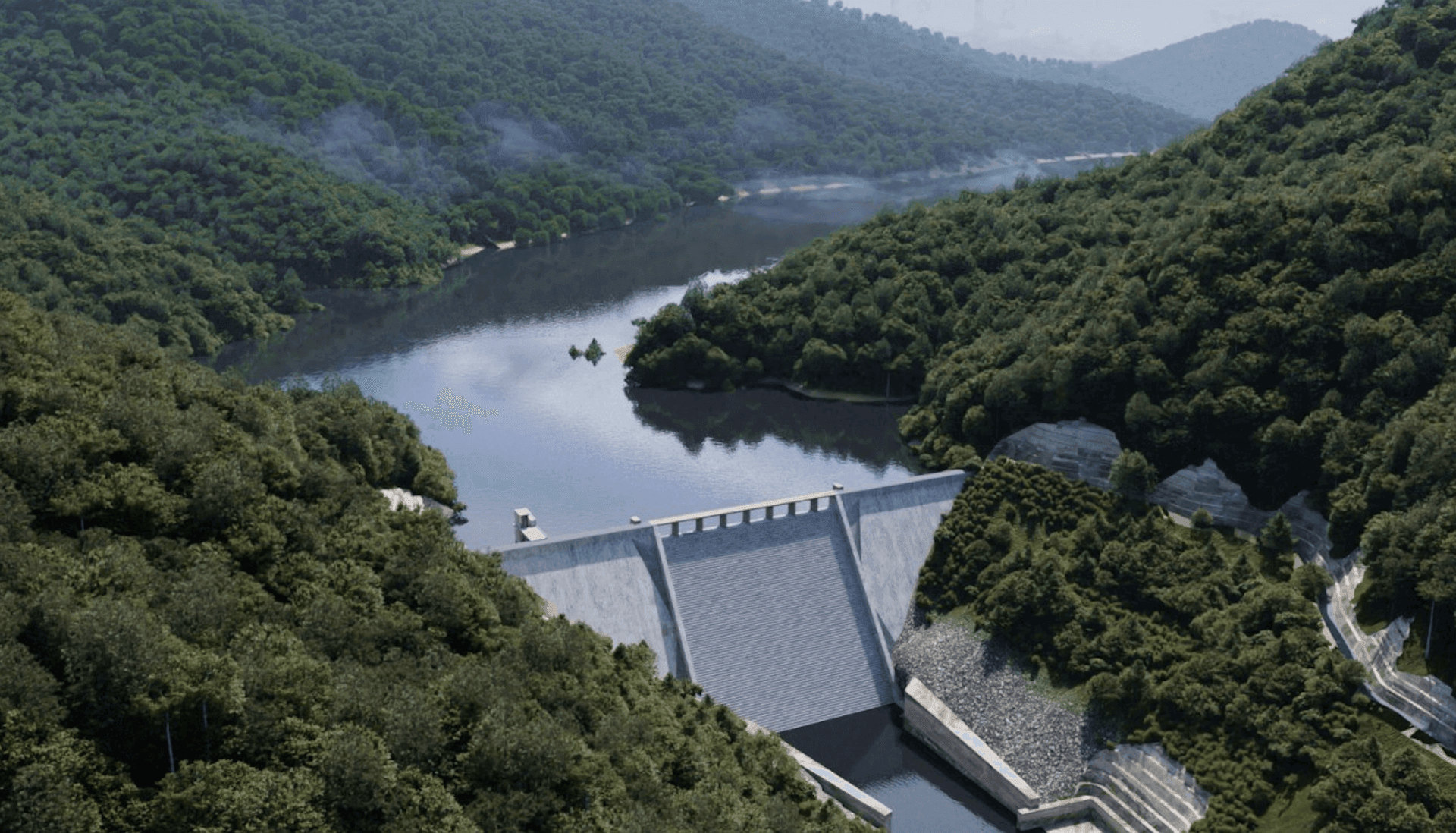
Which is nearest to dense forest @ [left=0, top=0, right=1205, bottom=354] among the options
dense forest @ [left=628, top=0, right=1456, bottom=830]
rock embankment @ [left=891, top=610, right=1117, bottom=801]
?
dense forest @ [left=628, top=0, right=1456, bottom=830]

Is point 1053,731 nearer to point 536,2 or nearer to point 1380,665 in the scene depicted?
point 1380,665

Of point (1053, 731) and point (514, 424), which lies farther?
point (514, 424)

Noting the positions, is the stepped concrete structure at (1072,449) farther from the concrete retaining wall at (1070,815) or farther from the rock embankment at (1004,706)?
the concrete retaining wall at (1070,815)

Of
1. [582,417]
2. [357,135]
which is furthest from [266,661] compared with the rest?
[357,135]

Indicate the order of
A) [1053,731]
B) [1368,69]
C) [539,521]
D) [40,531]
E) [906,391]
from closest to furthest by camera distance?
[40,531], [1053,731], [539,521], [1368,69], [906,391]

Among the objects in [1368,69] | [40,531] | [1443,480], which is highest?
[1368,69]

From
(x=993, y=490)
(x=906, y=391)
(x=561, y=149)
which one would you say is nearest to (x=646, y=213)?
(x=561, y=149)

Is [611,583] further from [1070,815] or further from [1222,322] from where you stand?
[1222,322]

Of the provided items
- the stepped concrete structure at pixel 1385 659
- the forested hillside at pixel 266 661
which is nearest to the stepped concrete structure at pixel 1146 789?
the stepped concrete structure at pixel 1385 659

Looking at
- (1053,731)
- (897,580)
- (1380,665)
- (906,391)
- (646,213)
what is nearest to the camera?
(1380,665)
